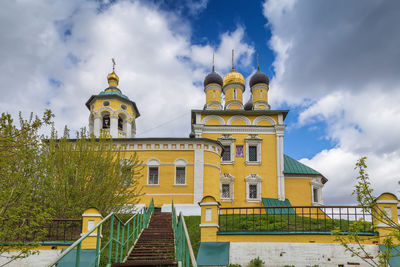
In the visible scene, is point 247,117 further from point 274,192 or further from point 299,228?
point 299,228

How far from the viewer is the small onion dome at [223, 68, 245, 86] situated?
2873 cm

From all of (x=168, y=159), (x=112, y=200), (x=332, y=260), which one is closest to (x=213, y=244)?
(x=332, y=260)

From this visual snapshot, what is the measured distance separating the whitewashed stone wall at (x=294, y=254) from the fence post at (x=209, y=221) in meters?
0.64

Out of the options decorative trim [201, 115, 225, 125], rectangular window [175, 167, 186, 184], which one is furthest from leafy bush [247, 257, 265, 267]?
decorative trim [201, 115, 225, 125]

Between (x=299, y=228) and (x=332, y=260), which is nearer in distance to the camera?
(x=332, y=260)

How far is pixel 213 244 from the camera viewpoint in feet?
31.5

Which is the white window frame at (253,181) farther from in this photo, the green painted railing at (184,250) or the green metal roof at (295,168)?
the green painted railing at (184,250)

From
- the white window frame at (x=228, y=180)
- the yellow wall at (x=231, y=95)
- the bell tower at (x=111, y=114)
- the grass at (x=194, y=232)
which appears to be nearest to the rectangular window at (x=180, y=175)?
the grass at (x=194, y=232)

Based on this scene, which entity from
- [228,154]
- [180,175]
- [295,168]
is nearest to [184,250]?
[180,175]

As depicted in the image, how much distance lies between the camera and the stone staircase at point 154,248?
6.59 metres

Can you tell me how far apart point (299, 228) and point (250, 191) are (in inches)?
507

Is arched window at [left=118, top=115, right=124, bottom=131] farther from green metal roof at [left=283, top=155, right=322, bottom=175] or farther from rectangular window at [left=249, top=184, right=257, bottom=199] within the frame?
green metal roof at [left=283, top=155, right=322, bottom=175]

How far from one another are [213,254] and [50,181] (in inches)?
231

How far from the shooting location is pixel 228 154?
23.5 m
